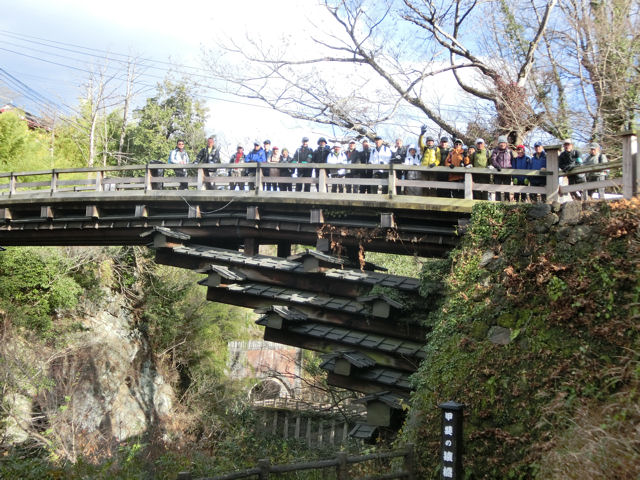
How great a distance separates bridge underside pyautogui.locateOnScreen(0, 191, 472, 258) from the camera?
11.7m

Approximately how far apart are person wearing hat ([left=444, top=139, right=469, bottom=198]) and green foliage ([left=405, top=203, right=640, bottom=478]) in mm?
2125

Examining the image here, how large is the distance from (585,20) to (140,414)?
20421 millimetres

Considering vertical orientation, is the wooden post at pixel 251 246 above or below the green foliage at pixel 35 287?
above

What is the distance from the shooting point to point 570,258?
8.59 m

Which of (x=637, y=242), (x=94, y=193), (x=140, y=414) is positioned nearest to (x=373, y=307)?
(x=637, y=242)

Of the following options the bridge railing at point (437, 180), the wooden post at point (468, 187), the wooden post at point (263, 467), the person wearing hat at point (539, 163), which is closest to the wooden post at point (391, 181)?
the bridge railing at point (437, 180)

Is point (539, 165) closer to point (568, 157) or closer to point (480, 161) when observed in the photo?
point (568, 157)

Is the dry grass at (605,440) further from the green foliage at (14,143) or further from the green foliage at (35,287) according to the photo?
the green foliage at (14,143)

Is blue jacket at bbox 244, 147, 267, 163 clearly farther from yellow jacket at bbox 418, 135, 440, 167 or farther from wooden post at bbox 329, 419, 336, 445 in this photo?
wooden post at bbox 329, 419, 336, 445

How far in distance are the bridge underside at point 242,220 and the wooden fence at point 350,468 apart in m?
4.44

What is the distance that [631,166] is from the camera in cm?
861

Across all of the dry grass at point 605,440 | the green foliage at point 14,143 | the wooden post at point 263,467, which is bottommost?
the wooden post at point 263,467

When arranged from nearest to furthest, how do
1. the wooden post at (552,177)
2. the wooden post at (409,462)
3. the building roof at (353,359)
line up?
the wooden post at (409,462), the wooden post at (552,177), the building roof at (353,359)

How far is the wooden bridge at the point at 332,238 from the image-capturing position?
35.7 feet
